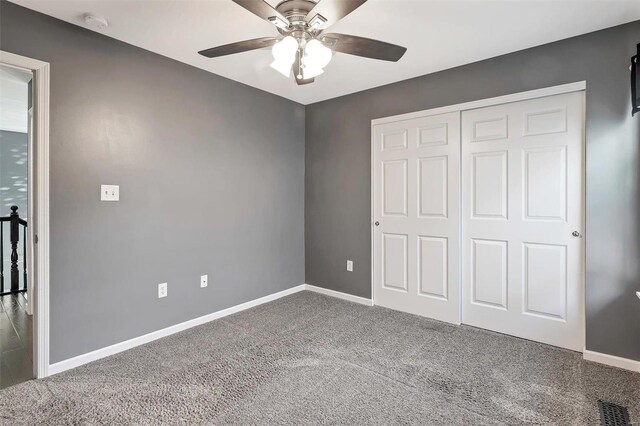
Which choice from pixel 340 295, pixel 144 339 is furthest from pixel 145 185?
pixel 340 295

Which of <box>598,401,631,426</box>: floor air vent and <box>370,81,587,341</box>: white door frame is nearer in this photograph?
<box>598,401,631,426</box>: floor air vent

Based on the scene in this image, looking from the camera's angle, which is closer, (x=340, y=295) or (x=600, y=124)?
(x=600, y=124)

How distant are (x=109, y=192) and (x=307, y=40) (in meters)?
1.87

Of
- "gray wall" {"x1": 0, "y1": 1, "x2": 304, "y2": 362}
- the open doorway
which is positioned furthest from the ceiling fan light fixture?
the open doorway

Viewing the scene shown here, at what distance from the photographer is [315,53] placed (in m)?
1.78

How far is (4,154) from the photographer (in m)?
5.35

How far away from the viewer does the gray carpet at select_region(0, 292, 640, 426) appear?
177 centimetres

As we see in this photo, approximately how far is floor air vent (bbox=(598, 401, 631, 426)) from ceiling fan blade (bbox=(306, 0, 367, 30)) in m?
2.48

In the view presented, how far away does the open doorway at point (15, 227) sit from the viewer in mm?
2434

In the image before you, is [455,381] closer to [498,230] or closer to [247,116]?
[498,230]

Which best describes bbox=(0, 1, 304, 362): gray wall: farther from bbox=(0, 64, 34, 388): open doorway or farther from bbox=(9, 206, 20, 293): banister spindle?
bbox=(9, 206, 20, 293): banister spindle

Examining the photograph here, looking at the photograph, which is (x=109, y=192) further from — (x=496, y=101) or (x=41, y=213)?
(x=496, y=101)

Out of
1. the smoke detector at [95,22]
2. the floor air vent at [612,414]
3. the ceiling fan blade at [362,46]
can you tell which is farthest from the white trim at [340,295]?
the smoke detector at [95,22]

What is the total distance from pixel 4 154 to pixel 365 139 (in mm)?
6012
